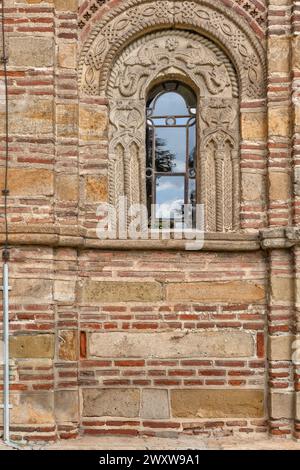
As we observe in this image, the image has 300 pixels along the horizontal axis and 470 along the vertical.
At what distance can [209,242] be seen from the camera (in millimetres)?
5773

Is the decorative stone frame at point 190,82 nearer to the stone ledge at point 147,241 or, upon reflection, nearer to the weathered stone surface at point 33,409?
the stone ledge at point 147,241

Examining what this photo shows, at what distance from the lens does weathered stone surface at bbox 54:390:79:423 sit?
560 centimetres

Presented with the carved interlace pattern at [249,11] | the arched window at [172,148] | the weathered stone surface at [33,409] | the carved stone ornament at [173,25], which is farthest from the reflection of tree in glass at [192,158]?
→ the weathered stone surface at [33,409]

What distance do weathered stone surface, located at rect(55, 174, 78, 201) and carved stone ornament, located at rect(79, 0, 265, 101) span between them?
0.88 meters

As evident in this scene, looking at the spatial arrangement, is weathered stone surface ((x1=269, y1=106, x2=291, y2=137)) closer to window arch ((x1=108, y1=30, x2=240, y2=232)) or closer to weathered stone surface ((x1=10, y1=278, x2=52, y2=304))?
window arch ((x1=108, y1=30, x2=240, y2=232))

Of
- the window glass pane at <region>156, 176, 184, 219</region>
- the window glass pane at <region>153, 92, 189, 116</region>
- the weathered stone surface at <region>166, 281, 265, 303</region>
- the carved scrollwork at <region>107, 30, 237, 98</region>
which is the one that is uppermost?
the carved scrollwork at <region>107, 30, 237, 98</region>

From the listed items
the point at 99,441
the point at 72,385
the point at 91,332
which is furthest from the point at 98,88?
the point at 99,441

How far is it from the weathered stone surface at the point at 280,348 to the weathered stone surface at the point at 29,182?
2.36 metres

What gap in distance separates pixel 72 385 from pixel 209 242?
175 cm

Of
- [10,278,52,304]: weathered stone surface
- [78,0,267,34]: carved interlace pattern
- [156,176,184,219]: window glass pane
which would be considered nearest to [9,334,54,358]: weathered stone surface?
[10,278,52,304]: weathered stone surface

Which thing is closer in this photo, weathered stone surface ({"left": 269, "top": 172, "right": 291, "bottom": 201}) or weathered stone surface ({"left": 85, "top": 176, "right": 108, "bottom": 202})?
weathered stone surface ({"left": 269, "top": 172, "right": 291, "bottom": 201})

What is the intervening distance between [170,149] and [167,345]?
1854mm

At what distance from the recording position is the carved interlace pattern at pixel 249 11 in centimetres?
595

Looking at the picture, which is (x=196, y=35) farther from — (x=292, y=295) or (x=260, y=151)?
(x=292, y=295)
